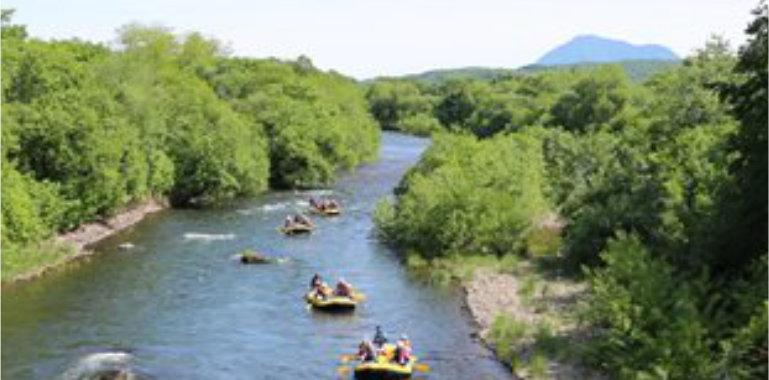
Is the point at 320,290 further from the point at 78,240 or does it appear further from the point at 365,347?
the point at 78,240

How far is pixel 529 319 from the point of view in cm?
4153

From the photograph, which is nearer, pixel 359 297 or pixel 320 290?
pixel 320 290

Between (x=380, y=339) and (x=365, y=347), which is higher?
(x=365, y=347)

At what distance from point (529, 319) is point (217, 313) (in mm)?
13269

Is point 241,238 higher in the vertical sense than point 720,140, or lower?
lower

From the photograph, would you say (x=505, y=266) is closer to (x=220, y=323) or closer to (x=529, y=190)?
(x=529, y=190)

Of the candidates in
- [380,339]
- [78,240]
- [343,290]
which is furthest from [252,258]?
[380,339]

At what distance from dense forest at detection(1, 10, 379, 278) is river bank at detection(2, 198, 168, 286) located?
14.5 inches

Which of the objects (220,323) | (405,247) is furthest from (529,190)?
(220,323)

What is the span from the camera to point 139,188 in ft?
225

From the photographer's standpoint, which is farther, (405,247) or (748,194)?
(405,247)

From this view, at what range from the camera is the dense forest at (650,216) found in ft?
97.6

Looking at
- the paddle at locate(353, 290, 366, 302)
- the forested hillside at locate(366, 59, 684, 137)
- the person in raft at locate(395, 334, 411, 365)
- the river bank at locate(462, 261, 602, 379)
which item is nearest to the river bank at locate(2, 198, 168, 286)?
the paddle at locate(353, 290, 366, 302)

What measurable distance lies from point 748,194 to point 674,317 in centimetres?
464
